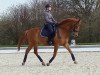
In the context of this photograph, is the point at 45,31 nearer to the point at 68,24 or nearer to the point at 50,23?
the point at 50,23

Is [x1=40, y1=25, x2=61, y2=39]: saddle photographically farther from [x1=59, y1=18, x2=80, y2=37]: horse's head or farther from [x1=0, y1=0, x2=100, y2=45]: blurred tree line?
[x1=0, y1=0, x2=100, y2=45]: blurred tree line

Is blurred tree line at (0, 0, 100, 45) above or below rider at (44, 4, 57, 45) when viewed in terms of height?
below

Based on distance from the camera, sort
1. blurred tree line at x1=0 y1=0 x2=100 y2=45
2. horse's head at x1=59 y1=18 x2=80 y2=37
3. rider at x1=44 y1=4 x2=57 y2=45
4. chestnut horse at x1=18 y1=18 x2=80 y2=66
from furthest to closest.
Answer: blurred tree line at x1=0 y1=0 x2=100 y2=45, horse's head at x1=59 y1=18 x2=80 y2=37, chestnut horse at x1=18 y1=18 x2=80 y2=66, rider at x1=44 y1=4 x2=57 y2=45

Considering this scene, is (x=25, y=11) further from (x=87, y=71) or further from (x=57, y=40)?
(x=87, y=71)

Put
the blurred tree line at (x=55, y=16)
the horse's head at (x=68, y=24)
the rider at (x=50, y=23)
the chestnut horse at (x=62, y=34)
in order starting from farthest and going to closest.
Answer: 1. the blurred tree line at (x=55, y=16)
2. the horse's head at (x=68, y=24)
3. the chestnut horse at (x=62, y=34)
4. the rider at (x=50, y=23)

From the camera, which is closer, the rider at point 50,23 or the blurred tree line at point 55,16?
the rider at point 50,23

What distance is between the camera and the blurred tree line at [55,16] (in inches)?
1688

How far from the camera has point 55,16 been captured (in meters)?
44.2

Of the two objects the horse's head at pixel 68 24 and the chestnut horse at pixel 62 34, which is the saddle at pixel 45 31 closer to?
the chestnut horse at pixel 62 34

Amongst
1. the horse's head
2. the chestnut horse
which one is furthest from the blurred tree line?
the horse's head

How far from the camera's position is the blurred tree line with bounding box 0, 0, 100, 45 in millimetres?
42875

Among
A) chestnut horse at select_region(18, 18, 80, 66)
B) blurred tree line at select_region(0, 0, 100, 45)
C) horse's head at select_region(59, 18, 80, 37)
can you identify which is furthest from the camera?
blurred tree line at select_region(0, 0, 100, 45)

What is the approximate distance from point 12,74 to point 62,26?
396cm

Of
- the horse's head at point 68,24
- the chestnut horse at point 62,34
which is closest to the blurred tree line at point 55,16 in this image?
the chestnut horse at point 62,34
